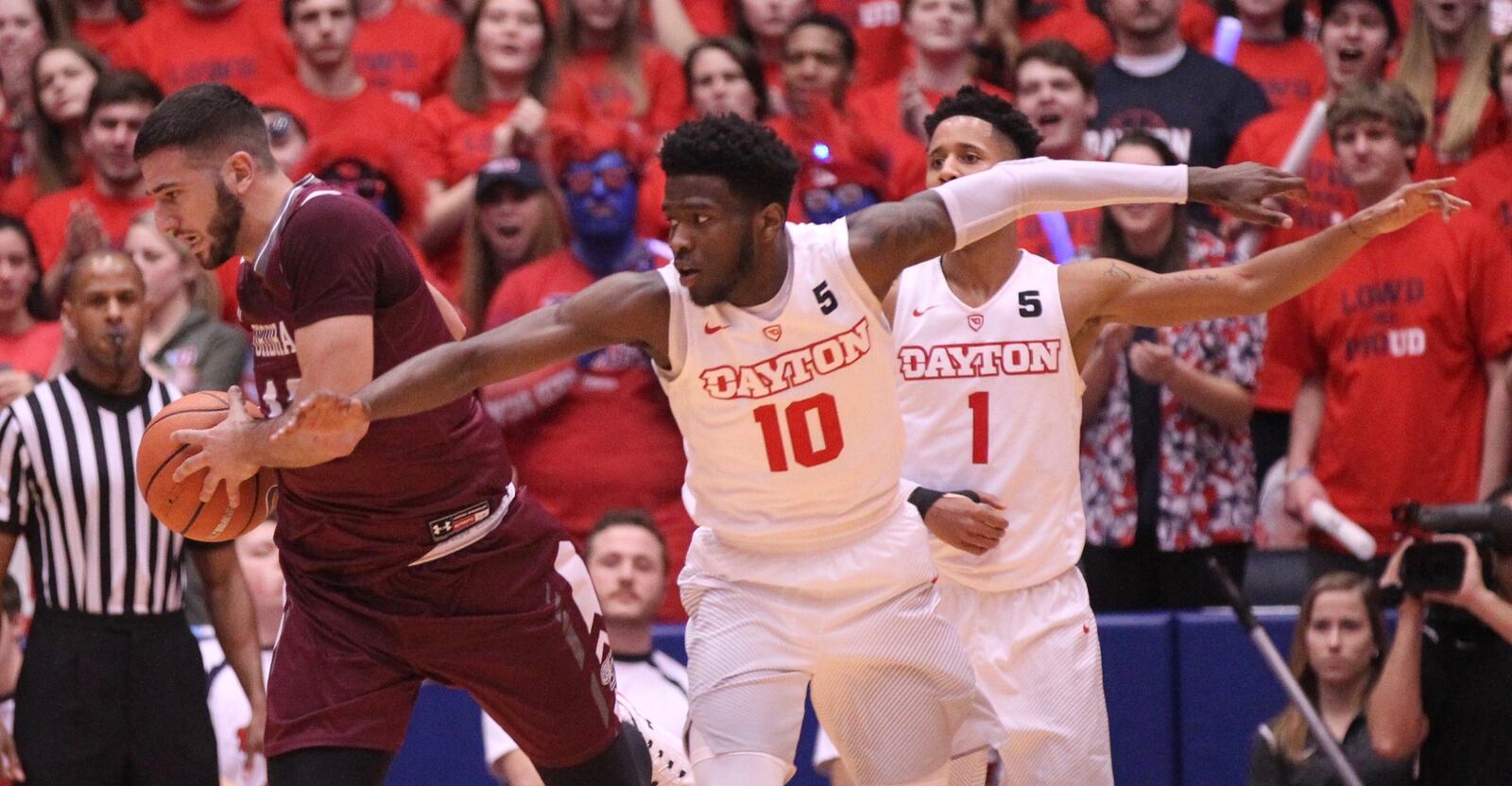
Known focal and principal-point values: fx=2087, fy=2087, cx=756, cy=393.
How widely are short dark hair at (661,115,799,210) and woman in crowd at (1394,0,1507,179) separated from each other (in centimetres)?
391

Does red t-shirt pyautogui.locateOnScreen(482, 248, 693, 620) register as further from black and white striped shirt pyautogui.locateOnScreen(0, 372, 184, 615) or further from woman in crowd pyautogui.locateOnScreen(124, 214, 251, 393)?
black and white striped shirt pyautogui.locateOnScreen(0, 372, 184, 615)

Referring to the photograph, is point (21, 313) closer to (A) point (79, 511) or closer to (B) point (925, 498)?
(A) point (79, 511)

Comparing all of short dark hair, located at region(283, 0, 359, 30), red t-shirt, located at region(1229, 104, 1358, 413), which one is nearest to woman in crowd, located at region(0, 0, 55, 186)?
short dark hair, located at region(283, 0, 359, 30)

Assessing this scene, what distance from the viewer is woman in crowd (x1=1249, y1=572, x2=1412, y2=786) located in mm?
6629

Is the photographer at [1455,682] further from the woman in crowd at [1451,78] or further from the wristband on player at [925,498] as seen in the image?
the woman in crowd at [1451,78]

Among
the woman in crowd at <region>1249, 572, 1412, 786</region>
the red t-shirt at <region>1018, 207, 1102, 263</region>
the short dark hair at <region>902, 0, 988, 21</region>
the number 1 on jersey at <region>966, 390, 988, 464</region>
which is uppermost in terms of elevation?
the short dark hair at <region>902, 0, 988, 21</region>

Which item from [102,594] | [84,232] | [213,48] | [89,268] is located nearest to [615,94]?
[213,48]

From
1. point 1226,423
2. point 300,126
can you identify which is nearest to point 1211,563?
point 1226,423

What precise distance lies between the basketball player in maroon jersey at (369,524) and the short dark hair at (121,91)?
399 centimetres

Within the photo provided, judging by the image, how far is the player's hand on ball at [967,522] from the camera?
534cm

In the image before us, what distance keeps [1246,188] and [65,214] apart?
573 cm

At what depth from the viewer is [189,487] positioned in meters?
5.00

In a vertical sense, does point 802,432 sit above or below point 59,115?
below

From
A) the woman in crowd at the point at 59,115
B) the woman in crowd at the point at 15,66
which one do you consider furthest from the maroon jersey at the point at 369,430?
the woman in crowd at the point at 15,66
